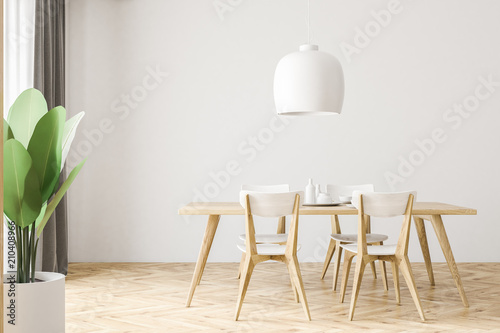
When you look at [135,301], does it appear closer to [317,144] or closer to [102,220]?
[102,220]

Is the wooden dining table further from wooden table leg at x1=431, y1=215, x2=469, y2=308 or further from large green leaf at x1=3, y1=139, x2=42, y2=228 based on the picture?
large green leaf at x1=3, y1=139, x2=42, y2=228

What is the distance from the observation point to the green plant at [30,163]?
2582mm

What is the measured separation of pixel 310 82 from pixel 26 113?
1610mm

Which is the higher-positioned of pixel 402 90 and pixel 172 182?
pixel 402 90

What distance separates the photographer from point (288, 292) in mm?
4199

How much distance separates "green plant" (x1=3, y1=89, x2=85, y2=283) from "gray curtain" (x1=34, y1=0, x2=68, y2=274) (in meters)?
1.95

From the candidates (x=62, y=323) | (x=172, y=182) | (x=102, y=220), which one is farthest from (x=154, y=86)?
(x=62, y=323)

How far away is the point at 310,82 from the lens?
3.49 metres

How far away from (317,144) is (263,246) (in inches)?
83.7

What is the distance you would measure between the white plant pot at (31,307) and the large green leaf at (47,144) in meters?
0.46

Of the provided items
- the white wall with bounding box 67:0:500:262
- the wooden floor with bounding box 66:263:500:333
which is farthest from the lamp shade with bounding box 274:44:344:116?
the white wall with bounding box 67:0:500:262

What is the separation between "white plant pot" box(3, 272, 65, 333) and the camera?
2559 millimetres

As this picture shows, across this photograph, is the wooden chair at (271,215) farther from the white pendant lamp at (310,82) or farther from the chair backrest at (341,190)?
the chair backrest at (341,190)

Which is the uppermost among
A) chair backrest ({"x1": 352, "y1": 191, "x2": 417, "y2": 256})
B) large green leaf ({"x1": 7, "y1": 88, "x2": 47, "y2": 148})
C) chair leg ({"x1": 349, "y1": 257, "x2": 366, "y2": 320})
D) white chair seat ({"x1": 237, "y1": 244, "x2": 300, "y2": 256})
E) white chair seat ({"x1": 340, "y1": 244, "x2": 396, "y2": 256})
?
large green leaf ({"x1": 7, "y1": 88, "x2": 47, "y2": 148})
